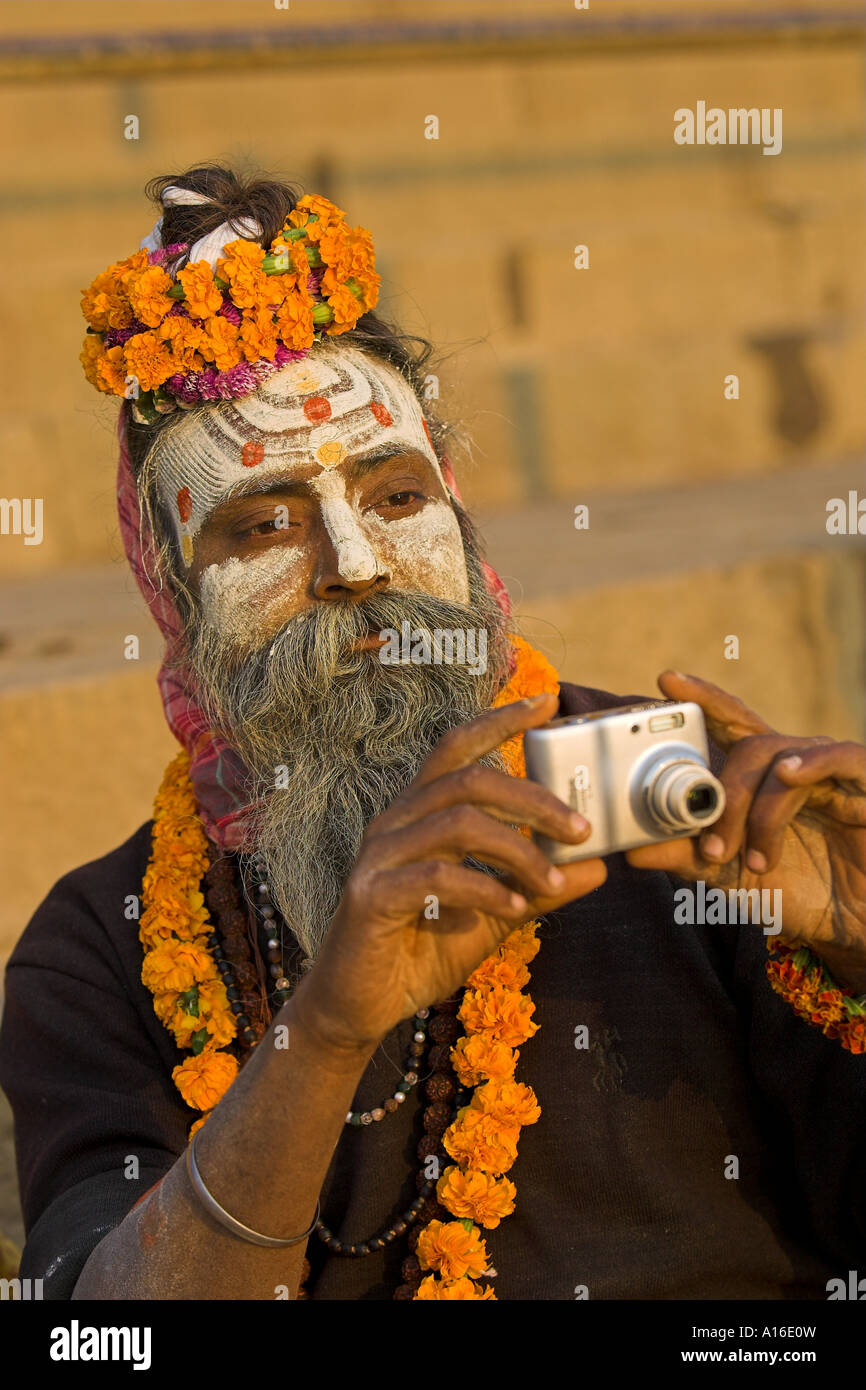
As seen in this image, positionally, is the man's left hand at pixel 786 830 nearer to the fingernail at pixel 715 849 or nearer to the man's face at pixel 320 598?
the fingernail at pixel 715 849

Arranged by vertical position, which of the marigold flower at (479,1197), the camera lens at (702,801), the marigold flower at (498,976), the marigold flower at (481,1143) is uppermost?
the camera lens at (702,801)

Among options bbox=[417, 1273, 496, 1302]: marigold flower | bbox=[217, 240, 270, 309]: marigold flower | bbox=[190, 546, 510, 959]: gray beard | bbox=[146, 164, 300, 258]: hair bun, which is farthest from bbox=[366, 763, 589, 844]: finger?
bbox=[146, 164, 300, 258]: hair bun

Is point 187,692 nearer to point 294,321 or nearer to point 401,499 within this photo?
point 401,499

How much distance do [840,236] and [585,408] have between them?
2230 mm

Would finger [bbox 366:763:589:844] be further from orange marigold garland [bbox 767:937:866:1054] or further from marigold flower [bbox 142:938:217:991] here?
marigold flower [bbox 142:938:217:991]

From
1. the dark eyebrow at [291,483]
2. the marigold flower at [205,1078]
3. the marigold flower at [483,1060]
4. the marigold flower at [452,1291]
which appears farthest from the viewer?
the dark eyebrow at [291,483]

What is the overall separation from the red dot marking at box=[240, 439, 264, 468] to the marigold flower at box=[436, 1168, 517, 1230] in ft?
4.26

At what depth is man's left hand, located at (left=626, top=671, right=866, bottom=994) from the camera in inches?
80.2

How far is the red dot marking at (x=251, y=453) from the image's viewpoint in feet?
9.65

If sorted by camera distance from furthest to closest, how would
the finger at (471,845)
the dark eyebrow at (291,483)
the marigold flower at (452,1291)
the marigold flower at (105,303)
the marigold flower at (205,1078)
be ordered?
the marigold flower at (105,303) → the dark eyebrow at (291,483) → the marigold flower at (205,1078) → the marigold flower at (452,1291) → the finger at (471,845)

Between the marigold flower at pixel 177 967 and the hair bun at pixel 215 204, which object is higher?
the hair bun at pixel 215 204

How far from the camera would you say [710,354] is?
8492 mm

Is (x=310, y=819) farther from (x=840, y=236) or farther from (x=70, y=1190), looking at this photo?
(x=840, y=236)

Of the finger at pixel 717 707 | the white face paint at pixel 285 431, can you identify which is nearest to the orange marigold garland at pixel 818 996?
the finger at pixel 717 707
